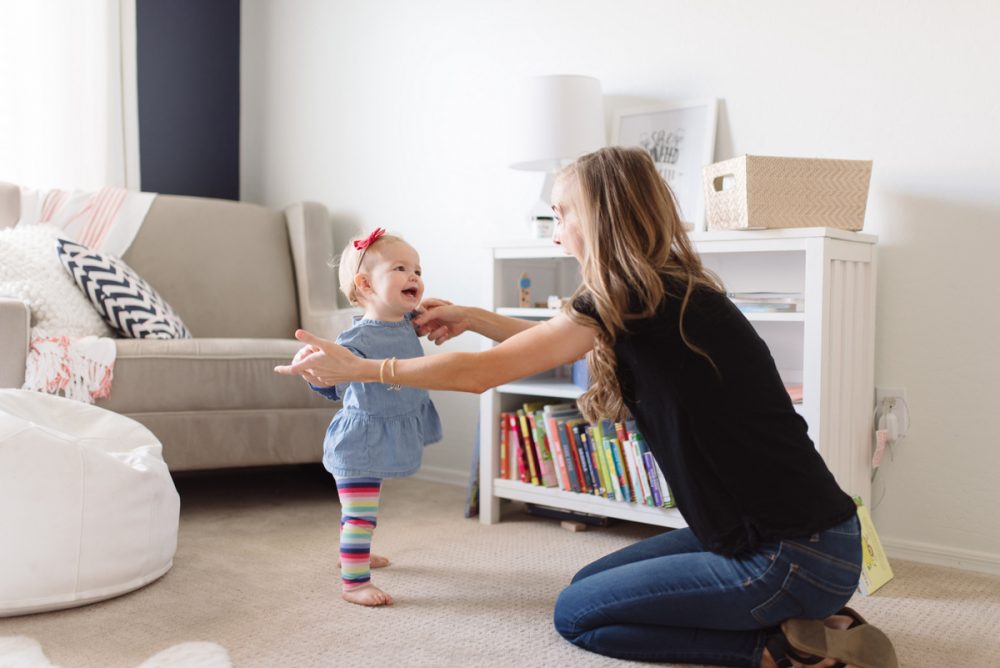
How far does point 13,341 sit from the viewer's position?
223 centimetres

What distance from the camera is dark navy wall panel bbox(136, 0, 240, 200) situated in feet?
11.5

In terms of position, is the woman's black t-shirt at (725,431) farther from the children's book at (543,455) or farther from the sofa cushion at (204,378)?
the sofa cushion at (204,378)

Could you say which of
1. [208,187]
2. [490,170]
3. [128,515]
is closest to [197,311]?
[208,187]

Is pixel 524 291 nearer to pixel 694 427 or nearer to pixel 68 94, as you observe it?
pixel 694 427

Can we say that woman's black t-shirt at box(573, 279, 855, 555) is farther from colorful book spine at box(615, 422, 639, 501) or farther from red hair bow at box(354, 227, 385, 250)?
colorful book spine at box(615, 422, 639, 501)

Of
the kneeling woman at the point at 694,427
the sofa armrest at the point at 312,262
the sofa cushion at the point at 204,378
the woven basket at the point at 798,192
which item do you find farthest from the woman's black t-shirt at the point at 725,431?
the sofa armrest at the point at 312,262

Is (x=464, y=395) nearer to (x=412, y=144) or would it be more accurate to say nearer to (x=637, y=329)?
(x=412, y=144)

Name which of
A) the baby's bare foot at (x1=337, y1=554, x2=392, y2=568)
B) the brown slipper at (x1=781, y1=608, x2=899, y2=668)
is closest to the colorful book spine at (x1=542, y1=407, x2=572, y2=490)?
the baby's bare foot at (x1=337, y1=554, x2=392, y2=568)

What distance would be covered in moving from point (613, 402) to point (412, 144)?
1886 mm

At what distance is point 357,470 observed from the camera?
183cm

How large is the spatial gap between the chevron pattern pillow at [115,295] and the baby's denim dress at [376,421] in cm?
99

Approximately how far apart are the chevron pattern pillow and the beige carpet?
527mm

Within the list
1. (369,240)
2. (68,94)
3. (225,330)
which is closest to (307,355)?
(369,240)

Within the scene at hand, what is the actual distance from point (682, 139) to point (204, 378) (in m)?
1.45
